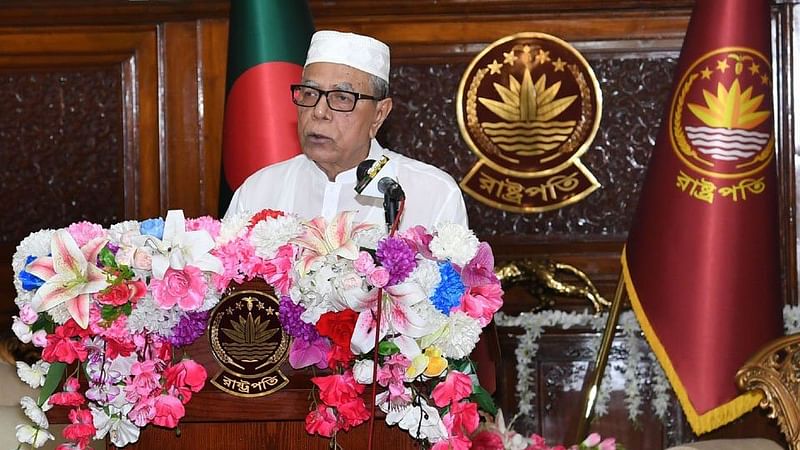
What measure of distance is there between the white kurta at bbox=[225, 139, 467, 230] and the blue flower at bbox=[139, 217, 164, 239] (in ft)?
1.68

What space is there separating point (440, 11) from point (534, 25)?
356 millimetres

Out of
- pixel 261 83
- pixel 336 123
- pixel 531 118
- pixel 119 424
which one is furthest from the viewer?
pixel 531 118

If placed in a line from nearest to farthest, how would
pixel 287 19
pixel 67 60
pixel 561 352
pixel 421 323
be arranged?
pixel 421 323 → pixel 287 19 → pixel 561 352 → pixel 67 60

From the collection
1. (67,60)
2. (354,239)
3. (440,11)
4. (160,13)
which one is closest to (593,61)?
(440,11)

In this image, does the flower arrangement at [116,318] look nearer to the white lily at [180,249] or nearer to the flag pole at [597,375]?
the white lily at [180,249]

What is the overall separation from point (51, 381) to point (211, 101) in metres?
2.58

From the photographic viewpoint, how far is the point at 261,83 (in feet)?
12.8

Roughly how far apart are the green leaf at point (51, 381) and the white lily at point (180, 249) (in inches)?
9.9

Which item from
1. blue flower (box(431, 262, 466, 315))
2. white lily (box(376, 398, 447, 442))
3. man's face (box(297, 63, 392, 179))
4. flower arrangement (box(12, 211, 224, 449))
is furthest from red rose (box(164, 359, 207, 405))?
man's face (box(297, 63, 392, 179))

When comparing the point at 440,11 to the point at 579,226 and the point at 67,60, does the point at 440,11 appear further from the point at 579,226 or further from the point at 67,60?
the point at 67,60

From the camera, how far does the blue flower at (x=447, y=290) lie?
6.72 feet

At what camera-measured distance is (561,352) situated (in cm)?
434

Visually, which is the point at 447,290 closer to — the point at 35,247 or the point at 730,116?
the point at 35,247

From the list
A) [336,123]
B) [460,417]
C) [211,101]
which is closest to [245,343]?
[460,417]
